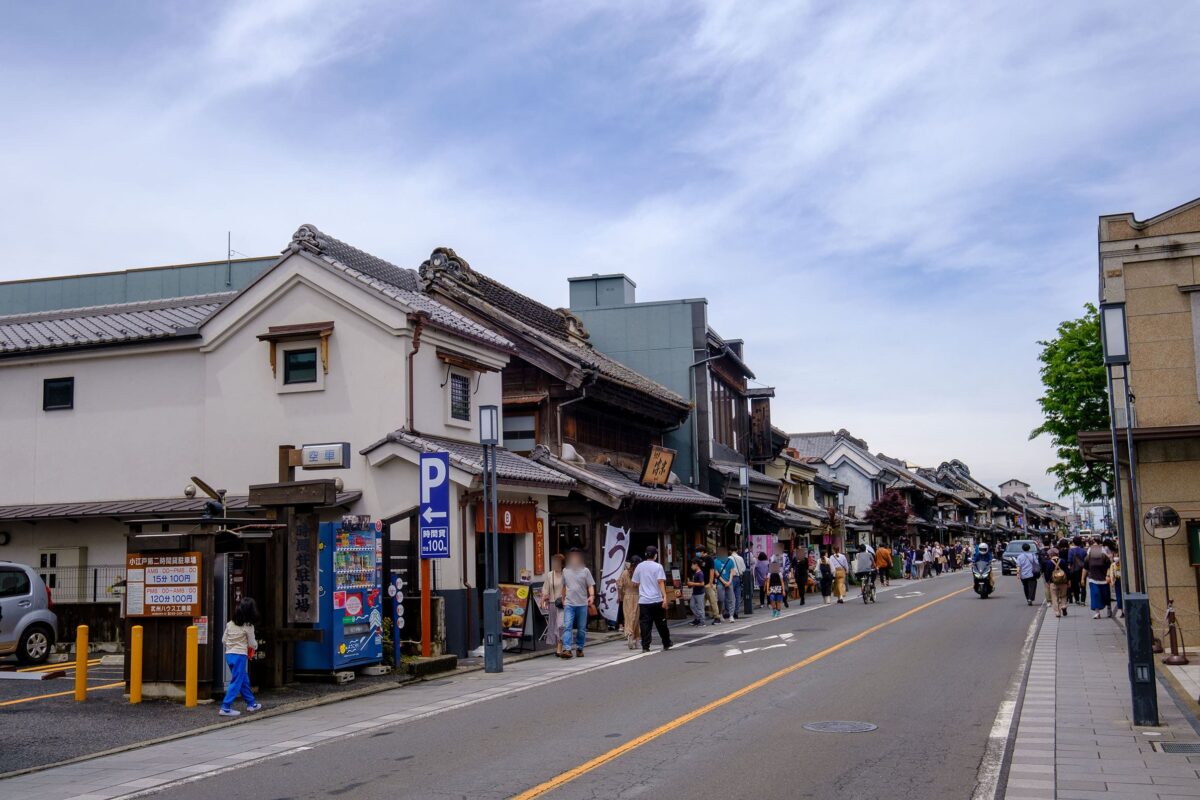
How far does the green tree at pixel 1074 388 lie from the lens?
3975cm

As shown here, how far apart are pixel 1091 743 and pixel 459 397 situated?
1528cm

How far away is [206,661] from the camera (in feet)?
45.6

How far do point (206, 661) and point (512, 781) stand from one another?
6.94 meters

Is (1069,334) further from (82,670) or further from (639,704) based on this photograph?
(82,670)

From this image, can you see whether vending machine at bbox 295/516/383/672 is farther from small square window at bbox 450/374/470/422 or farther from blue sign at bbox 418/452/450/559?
small square window at bbox 450/374/470/422

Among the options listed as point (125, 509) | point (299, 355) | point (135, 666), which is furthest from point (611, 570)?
point (135, 666)

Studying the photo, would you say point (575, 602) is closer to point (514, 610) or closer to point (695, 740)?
point (514, 610)

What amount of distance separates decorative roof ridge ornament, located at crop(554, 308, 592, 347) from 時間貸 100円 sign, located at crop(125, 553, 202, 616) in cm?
1968

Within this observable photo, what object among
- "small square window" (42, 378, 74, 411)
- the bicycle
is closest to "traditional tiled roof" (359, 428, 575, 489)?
"small square window" (42, 378, 74, 411)

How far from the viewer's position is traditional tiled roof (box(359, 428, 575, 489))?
63.9 feet

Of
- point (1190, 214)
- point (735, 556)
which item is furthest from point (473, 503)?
point (1190, 214)

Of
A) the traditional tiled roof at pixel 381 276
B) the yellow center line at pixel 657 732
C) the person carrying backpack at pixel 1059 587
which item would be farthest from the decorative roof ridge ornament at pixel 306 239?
the person carrying backpack at pixel 1059 587

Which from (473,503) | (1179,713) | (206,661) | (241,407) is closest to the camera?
(1179,713)

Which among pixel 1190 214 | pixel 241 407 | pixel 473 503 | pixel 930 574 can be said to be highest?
pixel 1190 214
